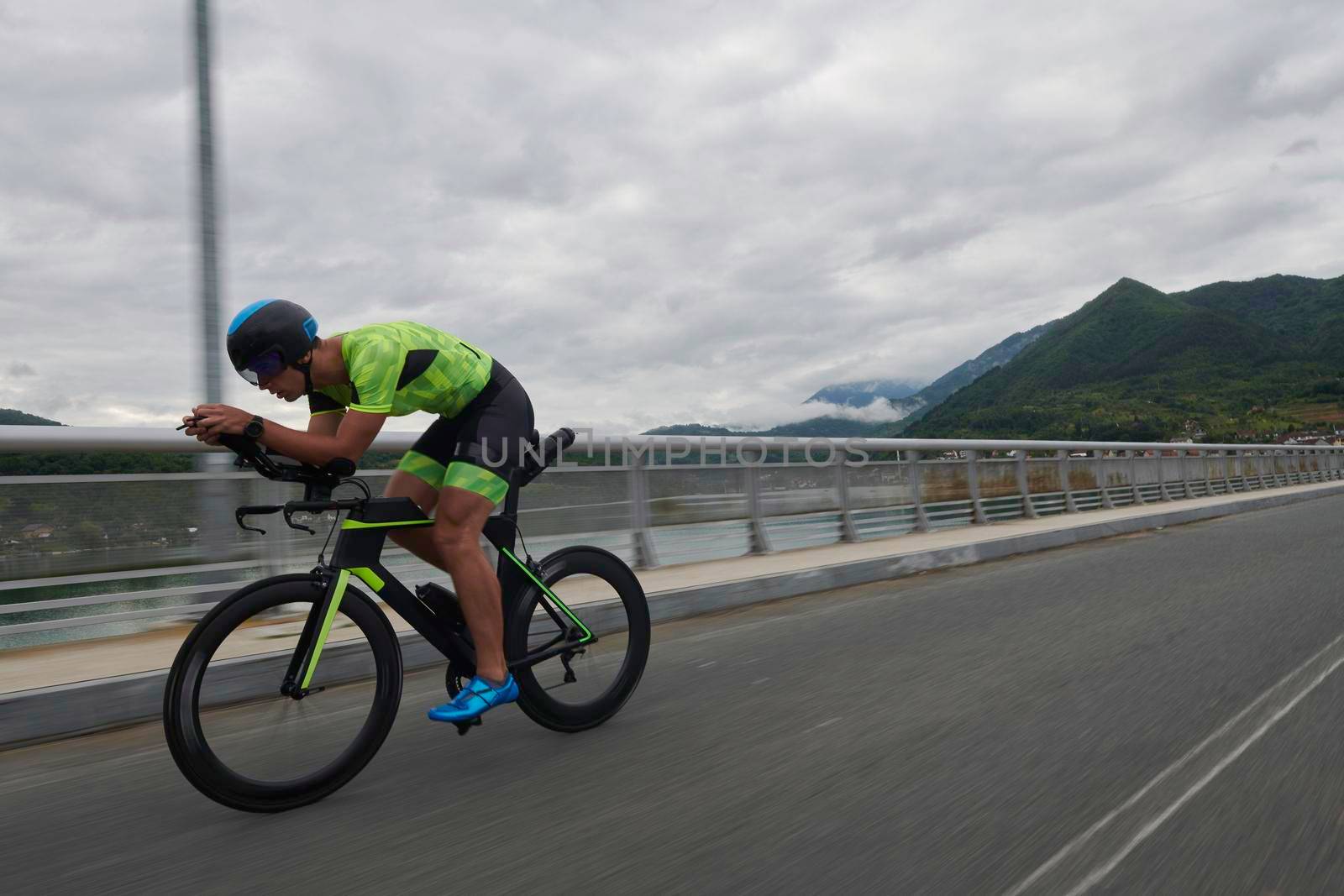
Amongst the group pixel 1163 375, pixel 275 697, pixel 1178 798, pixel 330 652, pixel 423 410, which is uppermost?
pixel 1163 375

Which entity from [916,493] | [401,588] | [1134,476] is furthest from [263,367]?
[1134,476]

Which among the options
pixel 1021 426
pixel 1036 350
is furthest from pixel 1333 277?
pixel 1021 426

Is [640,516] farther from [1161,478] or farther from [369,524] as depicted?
[1161,478]

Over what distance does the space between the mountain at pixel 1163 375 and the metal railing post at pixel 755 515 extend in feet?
185

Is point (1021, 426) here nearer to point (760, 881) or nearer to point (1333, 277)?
point (760, 881)

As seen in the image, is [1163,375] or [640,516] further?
[1163,375]

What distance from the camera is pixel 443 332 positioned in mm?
3684

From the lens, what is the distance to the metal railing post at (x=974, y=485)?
46.8ft

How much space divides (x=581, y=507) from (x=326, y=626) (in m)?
5.13

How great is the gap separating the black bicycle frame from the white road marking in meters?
1.99

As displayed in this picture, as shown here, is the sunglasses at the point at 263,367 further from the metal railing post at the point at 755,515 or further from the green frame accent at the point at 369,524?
the metal railing post at the point at 755,515

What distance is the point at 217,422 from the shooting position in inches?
113

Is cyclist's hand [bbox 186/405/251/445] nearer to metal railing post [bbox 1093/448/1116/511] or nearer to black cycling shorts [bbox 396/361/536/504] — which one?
black cycling shorts [bbox 396/361/536/504]

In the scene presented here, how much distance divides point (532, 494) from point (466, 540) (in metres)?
4.39
